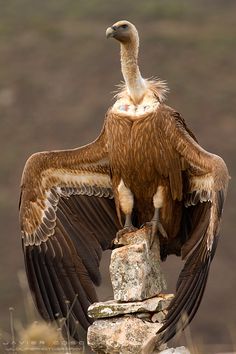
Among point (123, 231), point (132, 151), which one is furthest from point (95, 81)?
point (123, 231)

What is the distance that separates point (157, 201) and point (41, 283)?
1536 mm

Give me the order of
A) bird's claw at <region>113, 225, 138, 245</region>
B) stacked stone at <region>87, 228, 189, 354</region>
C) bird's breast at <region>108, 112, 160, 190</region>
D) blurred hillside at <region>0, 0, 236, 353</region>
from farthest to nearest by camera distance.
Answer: blurred hillside at <region>0, 0, 236, 353</region>, bird's breast at <region>108, 112, 160, 190</region>, bird's claw at <region>113, 225, 138, 245</region>, stacked stone at <region>87, 228, 189, 354</region>

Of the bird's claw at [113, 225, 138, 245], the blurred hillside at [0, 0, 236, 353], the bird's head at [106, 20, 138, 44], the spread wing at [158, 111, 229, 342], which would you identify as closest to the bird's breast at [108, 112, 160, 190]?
the spread wing at [158, 111, 229, 342]

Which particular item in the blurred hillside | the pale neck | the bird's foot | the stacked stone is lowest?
the stacked stone

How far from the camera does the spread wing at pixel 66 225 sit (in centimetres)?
1440

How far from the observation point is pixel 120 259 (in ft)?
42.3

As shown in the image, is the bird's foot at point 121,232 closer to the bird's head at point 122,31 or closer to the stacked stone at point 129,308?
the stacked stone at point 129,308

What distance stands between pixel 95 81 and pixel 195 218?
116ft

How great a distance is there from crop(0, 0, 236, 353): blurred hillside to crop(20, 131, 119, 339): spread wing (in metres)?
19.0

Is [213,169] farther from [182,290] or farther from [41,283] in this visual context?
[41,283]

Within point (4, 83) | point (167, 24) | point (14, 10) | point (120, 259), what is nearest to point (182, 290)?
point (120, 259)

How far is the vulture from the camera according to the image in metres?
13.4

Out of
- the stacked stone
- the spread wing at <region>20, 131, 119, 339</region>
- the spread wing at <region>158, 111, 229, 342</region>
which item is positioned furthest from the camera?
the spread wing at <region>20, 131, 119, 339</region>

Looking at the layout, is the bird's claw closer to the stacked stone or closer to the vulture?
the vulture
